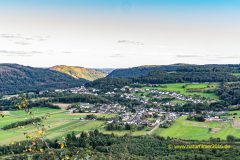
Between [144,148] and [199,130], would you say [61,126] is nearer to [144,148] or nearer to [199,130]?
[144,148]

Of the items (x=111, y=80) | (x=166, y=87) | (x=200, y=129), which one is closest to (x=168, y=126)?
(x=200, y=129)

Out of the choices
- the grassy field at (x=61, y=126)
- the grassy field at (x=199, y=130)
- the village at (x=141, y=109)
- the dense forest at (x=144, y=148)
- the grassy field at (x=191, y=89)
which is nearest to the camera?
the dense forest at (x=144, y=148)

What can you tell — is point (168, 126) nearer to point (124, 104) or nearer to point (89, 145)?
point (89, 145)

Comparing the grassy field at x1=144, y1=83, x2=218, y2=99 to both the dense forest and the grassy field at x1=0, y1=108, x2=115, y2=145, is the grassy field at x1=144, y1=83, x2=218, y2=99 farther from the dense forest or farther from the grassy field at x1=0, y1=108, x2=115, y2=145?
the dense forest

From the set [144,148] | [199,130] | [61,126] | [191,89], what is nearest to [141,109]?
[191,89]

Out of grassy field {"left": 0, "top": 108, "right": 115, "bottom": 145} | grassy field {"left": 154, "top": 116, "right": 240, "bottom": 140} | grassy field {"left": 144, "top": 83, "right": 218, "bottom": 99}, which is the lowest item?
grassy field {"left": 0, "top": 108, "right": 115, "bottom": 145}

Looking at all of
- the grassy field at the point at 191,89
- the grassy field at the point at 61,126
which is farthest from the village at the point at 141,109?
the grassy field at the point at 61,126

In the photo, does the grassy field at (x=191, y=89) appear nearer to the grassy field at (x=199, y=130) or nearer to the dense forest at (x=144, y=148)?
the grassy field at (x=199, y=130)

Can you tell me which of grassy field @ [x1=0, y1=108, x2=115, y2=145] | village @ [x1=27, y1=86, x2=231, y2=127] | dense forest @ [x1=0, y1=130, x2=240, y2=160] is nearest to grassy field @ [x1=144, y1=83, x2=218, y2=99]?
village @ [x1=27, y1=86, x2=231, y2=127]
